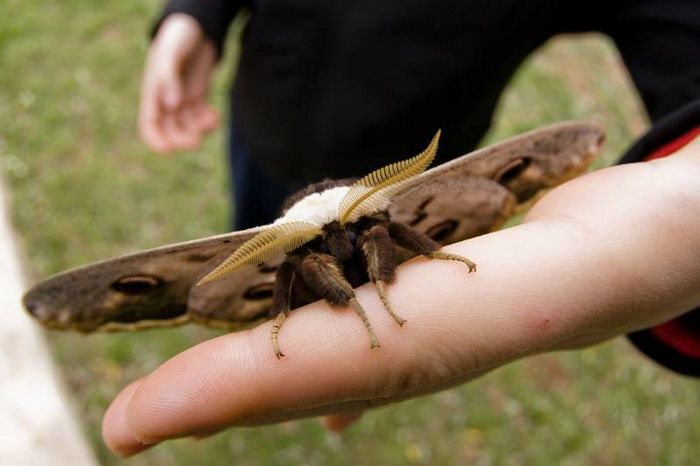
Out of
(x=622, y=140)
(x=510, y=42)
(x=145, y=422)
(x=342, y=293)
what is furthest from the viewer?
(x=622, y=140)

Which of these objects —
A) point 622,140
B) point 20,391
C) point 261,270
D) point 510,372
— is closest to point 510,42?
point 261,270

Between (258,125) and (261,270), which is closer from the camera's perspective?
(261,270)

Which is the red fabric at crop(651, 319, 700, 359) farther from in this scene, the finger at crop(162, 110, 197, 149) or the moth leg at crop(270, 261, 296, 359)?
the finger at crop(162, 110, 197, 149)

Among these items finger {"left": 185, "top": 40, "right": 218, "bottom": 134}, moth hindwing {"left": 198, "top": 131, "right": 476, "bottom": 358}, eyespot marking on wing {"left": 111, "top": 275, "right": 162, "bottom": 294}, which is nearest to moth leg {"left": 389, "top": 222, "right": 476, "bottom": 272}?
moth hindwing {"left": 198, "top": 131, "right": 476, "bottom": 358}

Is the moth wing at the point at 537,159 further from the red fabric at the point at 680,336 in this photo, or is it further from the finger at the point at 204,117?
the finger at the point at 204,117

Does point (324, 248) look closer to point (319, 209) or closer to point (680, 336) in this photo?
point (319, 209)

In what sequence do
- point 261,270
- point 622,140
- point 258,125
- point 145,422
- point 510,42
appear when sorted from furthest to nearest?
point 622,140
point 258,125
point 510,42
point 261,270
point 145,422

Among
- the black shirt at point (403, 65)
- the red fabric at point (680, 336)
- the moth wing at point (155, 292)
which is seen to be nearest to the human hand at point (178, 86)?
the black shirt at point (403, 65)

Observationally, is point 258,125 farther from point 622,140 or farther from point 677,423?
point 622,140
